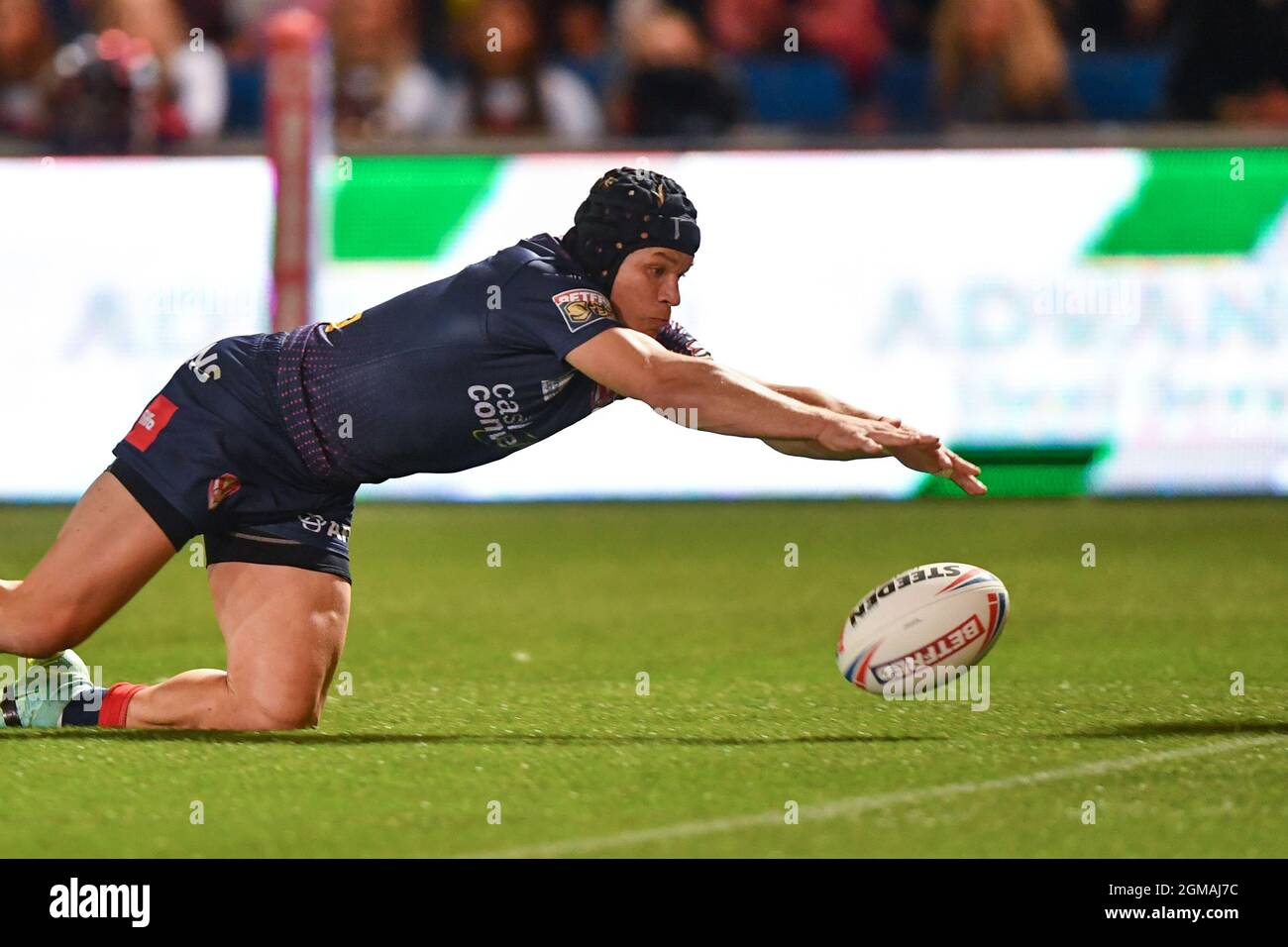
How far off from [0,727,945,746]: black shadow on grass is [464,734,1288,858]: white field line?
594 millimetres

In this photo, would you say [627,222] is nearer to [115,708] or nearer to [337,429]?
[337,429]

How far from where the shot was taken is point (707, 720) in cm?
674

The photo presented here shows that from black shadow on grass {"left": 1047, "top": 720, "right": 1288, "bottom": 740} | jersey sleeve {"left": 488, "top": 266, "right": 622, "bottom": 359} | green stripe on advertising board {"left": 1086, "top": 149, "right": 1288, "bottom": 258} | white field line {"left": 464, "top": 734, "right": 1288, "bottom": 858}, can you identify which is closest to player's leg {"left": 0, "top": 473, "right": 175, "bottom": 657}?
jersey sleeve {"left": 488, "top": 266, "right": 622, "bottom": 359}

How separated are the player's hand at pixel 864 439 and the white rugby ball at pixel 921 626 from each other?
71cm

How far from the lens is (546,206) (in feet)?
40.5

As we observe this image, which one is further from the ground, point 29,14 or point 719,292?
point 29,14

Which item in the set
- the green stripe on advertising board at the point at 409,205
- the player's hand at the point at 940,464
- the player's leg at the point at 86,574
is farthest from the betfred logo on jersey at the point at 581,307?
the green stripe on advertising board at the point at 409,205

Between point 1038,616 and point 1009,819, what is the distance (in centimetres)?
370

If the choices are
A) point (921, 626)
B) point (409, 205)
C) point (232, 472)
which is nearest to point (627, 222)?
point (232, 472)

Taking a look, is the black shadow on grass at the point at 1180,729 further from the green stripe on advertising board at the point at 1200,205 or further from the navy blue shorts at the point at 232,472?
the green stripe on advertising board at the point at 1200,205

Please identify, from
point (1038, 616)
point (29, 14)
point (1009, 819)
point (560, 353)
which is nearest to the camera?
point (1009, 819)

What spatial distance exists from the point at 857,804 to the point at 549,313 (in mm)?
1634
